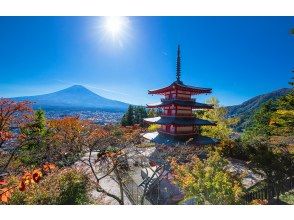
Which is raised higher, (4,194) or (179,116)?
(179,116)

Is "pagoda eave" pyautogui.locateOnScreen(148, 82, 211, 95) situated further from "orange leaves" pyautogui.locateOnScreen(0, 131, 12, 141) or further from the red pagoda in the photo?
"orange leaves" pyautogui.locateOnScreen(0, 131, 12, 141)

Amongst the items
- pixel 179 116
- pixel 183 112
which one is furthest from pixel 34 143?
pixel 183 112

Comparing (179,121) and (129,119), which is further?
(129,119)

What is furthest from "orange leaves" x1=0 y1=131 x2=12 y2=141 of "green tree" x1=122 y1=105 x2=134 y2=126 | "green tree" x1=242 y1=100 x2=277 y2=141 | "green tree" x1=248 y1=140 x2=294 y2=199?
"green tree" x1=122 y1=105 x2=134 y2=126

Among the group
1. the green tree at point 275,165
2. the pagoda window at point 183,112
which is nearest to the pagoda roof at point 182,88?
the pagoda window at point 183,112

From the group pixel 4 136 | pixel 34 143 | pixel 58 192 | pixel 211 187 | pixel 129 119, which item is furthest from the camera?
pixel 129 119

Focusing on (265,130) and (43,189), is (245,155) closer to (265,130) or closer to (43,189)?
(265,130)

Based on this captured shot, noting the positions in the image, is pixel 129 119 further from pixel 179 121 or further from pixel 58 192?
pixel 58 192
